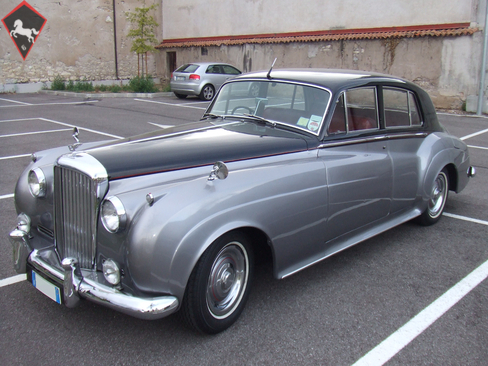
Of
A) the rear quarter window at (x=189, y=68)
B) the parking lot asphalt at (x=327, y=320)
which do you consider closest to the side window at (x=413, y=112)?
the parking lot asphalt at (x=327, y=320)

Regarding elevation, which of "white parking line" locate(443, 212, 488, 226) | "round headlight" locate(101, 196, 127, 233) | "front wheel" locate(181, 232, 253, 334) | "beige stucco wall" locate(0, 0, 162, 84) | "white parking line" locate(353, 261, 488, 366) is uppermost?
"beige stucco wall" locate(0, 0, 162, 84)

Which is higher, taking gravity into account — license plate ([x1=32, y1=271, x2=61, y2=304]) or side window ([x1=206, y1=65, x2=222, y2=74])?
side window ([x1=206, y1=65, x2=222, y2=74])

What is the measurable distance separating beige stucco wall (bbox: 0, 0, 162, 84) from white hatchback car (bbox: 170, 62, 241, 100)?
265 inches

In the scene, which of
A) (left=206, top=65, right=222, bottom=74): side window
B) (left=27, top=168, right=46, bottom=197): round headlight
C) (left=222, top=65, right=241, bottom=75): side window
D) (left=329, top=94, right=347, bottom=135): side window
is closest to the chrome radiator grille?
(left=27, top=168, right=46, bottom=197): round headlight

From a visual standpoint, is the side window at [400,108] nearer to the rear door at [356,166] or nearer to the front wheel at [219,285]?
the rear door at [356,166]

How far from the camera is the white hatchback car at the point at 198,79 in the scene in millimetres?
17656

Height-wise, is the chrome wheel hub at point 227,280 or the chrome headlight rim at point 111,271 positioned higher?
the chrome headlight rim at point 111,271

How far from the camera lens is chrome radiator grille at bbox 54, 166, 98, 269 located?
2.74m

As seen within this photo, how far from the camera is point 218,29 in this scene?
22.4m

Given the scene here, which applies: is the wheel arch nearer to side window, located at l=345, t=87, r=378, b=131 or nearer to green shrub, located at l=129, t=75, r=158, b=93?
side window, located at l=345, t=87, r=378, b=131

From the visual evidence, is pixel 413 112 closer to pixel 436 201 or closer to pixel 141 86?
pixel 436 201

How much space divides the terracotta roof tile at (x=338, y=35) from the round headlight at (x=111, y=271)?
1525 centimetres

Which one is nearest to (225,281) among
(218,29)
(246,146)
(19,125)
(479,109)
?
(246,146)

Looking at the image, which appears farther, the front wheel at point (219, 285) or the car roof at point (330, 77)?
the car roof at point (330, 77)
